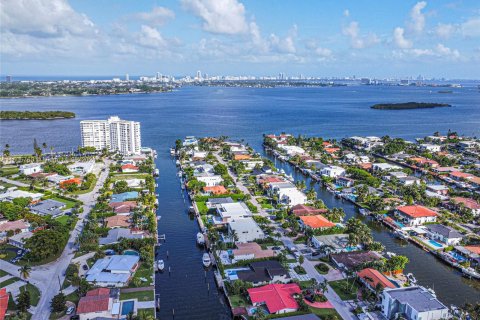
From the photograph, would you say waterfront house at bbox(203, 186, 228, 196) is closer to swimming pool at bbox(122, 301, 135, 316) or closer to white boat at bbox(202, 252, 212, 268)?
white boat at bbox(202, 252, 212, 268)

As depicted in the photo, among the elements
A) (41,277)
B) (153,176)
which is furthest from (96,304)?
(153,176)

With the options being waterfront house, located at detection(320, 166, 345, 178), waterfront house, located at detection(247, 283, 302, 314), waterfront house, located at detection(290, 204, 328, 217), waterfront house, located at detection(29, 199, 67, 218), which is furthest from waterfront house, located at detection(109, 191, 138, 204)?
waterfront house, located at detection(320, 166, 345, 178)

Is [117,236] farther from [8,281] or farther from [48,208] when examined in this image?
[48,208]

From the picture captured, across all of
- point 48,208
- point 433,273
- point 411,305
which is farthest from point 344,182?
point 48,208

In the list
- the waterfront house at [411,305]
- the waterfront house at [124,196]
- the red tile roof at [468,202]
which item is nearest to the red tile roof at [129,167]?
the waterfront house at [124,196]

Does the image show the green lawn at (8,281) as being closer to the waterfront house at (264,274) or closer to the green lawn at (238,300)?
the green lawn at (238,300)
